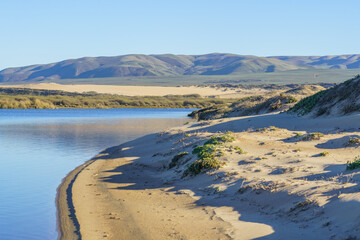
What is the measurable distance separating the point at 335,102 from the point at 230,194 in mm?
14632

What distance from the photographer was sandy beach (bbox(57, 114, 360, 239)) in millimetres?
8984

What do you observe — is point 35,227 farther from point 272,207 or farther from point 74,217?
point 272,207

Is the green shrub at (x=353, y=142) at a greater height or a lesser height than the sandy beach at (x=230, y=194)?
greater

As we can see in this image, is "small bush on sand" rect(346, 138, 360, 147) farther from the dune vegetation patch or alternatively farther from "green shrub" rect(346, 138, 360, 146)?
the dune vegetation patch

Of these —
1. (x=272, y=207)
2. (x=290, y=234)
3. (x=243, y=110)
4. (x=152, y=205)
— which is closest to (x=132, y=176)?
(x=152, y=205)

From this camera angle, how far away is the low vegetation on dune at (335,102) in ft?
76.0

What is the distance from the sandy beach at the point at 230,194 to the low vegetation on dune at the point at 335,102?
3.88m

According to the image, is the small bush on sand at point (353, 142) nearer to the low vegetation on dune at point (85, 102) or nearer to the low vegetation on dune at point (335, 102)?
the low vegetation on dune at point (335, 102)

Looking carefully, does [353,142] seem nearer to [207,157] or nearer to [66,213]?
[207,157]

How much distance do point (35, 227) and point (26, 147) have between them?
16.1 metres

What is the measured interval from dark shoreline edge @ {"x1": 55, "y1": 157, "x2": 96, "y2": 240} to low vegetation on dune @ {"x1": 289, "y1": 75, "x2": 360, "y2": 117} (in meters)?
13.4

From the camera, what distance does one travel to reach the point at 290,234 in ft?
27.5

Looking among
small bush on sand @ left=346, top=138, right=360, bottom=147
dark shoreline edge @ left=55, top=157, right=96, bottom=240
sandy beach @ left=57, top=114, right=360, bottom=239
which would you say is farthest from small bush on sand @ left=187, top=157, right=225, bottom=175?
small bush on sand @ left=346, top=138, right=360, bottom=147

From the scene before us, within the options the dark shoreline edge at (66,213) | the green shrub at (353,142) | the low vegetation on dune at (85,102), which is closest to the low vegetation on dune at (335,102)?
the green shrub at (353,142)
